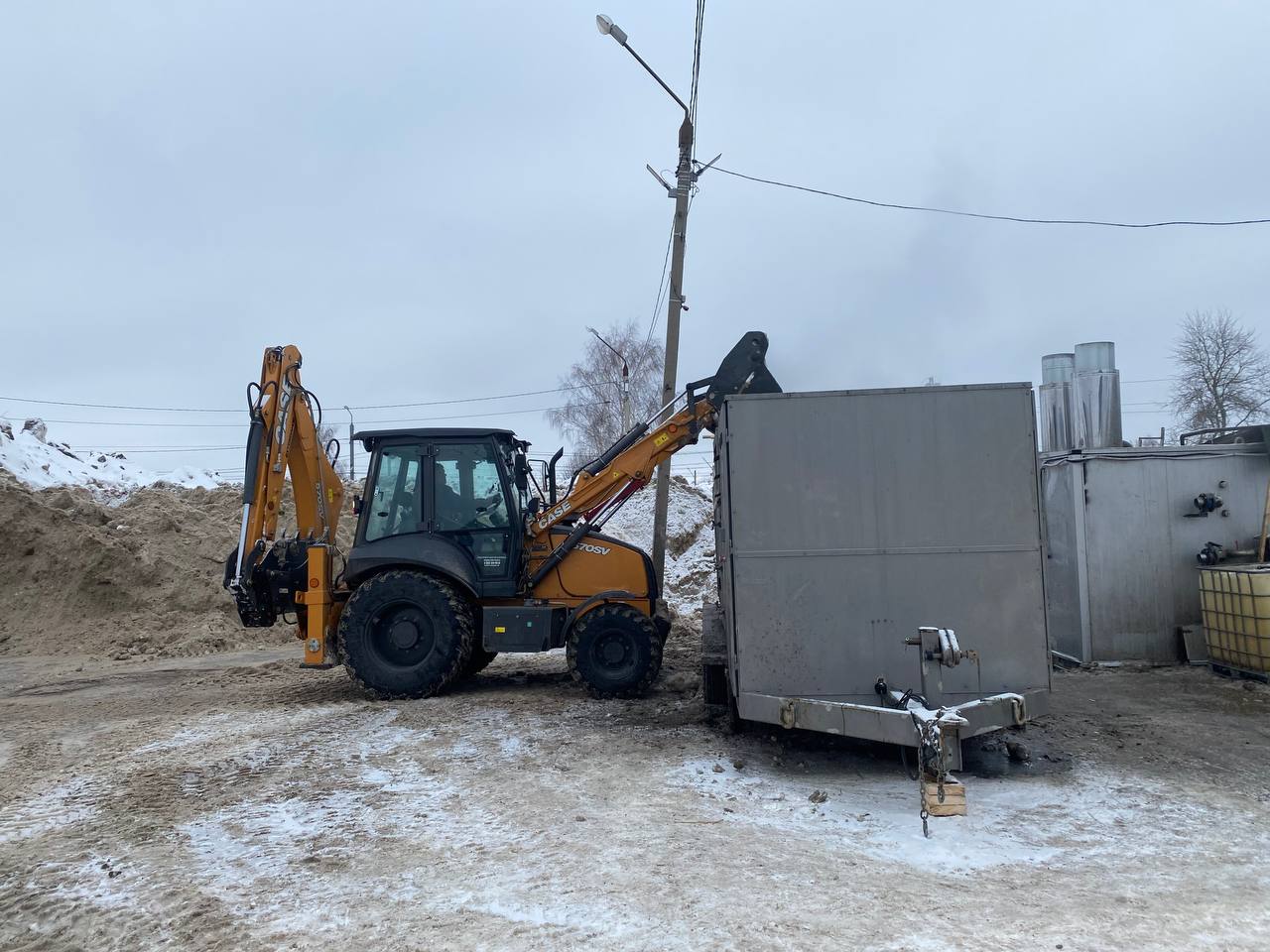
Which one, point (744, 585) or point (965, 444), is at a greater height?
point (965, 444)

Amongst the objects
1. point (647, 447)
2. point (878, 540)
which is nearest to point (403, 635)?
point (647, 447)

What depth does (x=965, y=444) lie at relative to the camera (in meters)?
6.62

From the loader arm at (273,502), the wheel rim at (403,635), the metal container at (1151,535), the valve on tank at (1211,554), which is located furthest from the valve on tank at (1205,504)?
the loader arm at (273,502)

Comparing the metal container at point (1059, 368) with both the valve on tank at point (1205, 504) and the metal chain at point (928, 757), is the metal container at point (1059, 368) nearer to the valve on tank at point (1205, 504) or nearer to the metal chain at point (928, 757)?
the valve on tank at point (1205, 504)

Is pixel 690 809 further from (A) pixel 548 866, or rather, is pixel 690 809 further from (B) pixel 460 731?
(B) pixel 460 731

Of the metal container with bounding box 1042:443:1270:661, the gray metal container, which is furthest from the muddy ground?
the metal container with bounding box 1042:443:1270:661

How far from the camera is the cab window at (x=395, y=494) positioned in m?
9.91

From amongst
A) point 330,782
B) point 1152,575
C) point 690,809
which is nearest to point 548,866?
point 690,809

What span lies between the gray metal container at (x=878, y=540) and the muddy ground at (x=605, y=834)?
819mm

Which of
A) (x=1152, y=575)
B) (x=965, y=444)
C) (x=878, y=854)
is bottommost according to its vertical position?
(x=878, y=854)

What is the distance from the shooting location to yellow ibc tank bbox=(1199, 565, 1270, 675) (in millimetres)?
10094

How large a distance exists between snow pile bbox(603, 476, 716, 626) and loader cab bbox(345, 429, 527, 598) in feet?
20.5

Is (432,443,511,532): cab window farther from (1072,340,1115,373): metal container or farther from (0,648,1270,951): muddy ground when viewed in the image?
(1072,340,1115,373): metal container

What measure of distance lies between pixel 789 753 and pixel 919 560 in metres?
1.88
